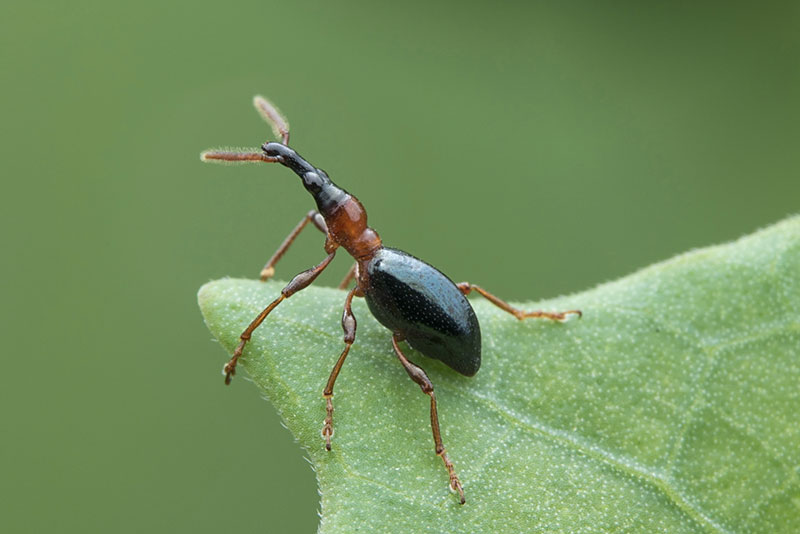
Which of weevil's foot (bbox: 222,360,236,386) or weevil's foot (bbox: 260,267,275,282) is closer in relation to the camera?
weevil's foot (bbox: 222,360,236,386)

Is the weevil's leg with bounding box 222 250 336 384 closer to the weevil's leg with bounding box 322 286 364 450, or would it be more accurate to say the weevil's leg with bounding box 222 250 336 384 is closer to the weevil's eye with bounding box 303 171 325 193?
the weevil's leg with bounding box 322 286 364 450

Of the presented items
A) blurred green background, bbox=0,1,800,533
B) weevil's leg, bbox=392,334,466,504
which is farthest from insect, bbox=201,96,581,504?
blurred green background, bbox=0,1,800,533

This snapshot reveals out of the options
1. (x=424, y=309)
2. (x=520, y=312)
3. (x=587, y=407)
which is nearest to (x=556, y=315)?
(x=520, y=312)

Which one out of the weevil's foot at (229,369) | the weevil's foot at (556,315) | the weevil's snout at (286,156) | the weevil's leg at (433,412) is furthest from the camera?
the weevil's snout at (286,156)

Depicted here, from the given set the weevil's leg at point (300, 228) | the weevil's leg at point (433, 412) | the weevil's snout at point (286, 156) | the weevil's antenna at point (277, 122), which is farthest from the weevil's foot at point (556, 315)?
the weevil's antenna at point (277, 122)

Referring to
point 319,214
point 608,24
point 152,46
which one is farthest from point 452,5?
point 319,214

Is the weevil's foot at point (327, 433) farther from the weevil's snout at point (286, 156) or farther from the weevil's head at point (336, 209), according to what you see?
the weevil's snout at point (286, 156)

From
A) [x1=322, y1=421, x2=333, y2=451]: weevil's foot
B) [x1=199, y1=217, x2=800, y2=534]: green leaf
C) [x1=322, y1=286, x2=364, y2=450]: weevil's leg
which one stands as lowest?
[x1=199, y1=217, x2=800, y2=534]: green leaf

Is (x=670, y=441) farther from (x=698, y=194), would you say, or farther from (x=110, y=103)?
(x=110, y=103)
